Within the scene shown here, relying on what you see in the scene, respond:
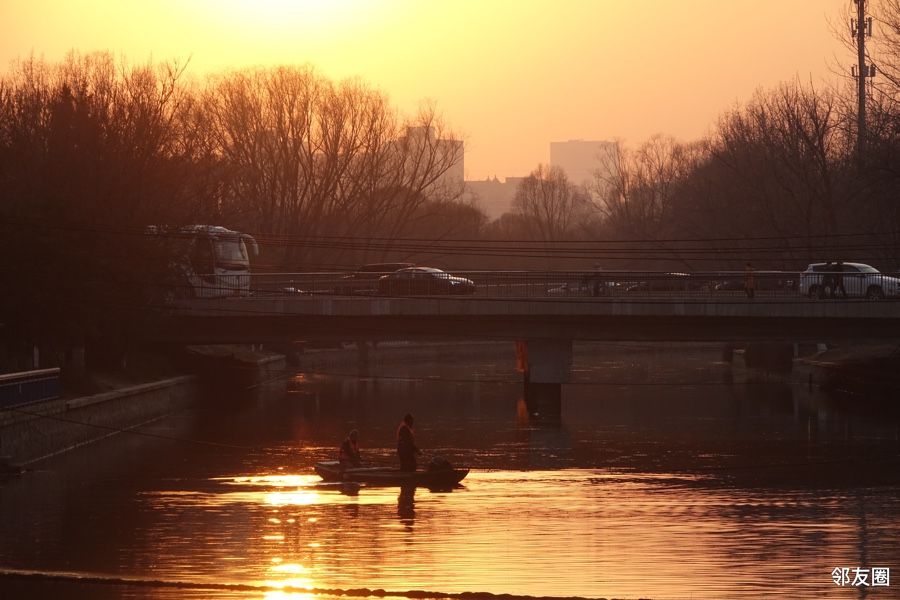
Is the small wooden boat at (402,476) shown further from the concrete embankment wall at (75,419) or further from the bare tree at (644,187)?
the bare tree at (644,187)

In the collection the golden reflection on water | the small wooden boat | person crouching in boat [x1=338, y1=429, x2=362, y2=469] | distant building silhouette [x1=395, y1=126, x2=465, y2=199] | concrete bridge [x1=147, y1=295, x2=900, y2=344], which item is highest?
distant building silhouette [x1=395, y1=126, x2=465, y2=199]

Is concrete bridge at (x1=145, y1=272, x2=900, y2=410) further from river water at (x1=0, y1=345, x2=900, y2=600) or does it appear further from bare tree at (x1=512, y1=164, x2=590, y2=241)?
bare tree at (x1=512, y1=164, x2=590, y2=241)

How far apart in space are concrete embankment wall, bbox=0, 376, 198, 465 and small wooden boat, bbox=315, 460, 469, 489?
10.0 metres

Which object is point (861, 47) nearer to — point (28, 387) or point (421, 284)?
point (421, 284)

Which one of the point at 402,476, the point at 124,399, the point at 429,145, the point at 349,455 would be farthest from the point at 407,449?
the point at 429,145

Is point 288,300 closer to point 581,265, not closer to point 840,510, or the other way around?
point 840,510

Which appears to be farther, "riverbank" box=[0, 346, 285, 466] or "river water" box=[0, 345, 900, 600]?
"riverbank" box=[0, 346, 285, 466]

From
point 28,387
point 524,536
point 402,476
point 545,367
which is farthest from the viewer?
point 545,367

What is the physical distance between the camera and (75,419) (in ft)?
151

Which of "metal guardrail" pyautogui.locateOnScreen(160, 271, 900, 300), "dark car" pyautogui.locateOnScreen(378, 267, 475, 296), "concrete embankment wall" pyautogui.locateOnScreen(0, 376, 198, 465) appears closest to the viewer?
"concrete embankment wall" pyautogui.locateOnScreen(0, 376, 198, 465)

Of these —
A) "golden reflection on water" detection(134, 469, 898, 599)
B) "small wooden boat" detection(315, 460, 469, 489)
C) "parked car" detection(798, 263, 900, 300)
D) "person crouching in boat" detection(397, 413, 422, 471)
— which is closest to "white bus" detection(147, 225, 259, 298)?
"small wooden boat" detection(315, 460, 469, 489)

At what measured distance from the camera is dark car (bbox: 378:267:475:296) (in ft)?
197

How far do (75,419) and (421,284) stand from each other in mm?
19186

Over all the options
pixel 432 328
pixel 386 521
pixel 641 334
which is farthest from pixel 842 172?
pixel 386 521
